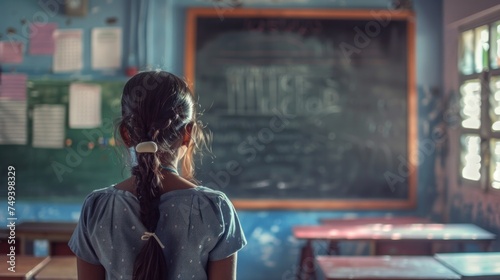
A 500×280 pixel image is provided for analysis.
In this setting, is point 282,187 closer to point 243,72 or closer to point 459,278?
point 243,72

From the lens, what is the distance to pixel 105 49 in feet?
13.2

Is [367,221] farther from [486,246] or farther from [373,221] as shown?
[486,246]

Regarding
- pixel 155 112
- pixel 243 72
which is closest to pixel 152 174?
pixel 155 112

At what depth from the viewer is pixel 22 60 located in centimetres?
403

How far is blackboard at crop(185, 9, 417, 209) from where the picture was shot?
3.99 m

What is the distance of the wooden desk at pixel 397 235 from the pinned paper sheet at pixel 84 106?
166cm

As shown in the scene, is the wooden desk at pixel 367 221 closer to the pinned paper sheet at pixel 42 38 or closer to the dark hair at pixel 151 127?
the pinned paper sheet at pixel 42 38

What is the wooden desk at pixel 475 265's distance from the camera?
7.22ft

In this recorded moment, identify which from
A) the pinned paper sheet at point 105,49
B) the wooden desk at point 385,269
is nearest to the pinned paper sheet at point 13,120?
the pinned paper sheet at point 105,49

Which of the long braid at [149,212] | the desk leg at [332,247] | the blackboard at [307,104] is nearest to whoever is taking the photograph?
the long braid at [149,212]

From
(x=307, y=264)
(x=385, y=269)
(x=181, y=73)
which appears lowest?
(x=307, y=264)

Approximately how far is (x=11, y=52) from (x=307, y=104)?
2147 mm

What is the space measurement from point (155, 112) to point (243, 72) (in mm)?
2806
